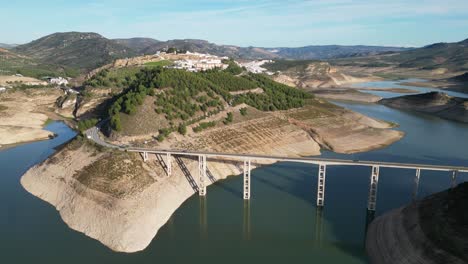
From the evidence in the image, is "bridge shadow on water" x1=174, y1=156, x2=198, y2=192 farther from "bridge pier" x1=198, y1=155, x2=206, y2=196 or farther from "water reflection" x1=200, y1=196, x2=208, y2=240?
"water reflection" x1=200, y1=196, x2=208, y2=240

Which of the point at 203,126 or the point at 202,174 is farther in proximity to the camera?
the point at 203,126

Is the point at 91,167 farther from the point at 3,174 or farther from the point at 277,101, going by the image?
the point at 277,101

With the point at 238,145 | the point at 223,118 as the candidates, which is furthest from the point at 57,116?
the point at 238,145

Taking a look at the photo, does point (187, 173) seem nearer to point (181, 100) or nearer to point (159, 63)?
point (181, 100)

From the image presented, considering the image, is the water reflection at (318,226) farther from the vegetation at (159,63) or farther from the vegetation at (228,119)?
the vegetation at (159,63)

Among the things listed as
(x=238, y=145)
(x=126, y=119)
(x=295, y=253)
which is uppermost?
(x=126, y=119)

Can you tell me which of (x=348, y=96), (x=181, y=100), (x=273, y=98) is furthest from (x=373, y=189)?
(x=348, y=96)

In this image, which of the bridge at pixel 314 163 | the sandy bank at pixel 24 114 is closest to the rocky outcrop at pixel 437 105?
the bridge at pixel 314 163
